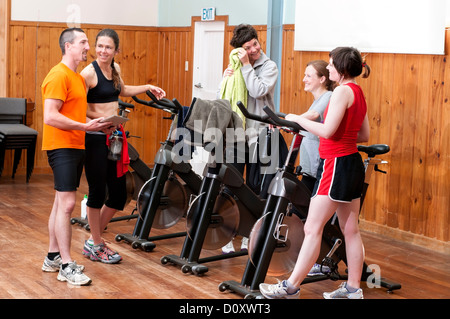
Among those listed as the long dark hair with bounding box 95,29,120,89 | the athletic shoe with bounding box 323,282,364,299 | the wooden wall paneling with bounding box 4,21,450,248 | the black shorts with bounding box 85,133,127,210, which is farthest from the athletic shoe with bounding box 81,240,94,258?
the wooden wall paneling with bounding box 4,21,450,248

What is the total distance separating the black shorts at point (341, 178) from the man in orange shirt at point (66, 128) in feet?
4.36

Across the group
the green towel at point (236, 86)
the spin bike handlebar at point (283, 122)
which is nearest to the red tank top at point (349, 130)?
the spin bike handlebar at point (283, 122)

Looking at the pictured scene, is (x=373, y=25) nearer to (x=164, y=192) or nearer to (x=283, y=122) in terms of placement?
(x=164, y=192)

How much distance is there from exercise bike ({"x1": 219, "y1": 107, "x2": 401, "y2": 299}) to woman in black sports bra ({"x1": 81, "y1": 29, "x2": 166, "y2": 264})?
1.06 metres

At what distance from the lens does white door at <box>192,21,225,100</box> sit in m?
8.13

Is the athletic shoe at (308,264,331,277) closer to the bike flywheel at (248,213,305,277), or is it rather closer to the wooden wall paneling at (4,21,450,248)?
the bike flywheel at (248,213,305,277)

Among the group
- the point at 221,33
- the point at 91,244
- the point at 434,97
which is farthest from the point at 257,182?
the point at 221,33

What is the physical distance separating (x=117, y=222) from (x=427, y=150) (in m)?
2.72

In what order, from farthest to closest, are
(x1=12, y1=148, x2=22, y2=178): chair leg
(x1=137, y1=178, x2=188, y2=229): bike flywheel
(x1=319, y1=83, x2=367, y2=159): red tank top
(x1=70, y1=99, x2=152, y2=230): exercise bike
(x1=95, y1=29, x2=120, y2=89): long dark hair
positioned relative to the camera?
1. (x1=12, y1=148, x2=22, y2=178): chair leg
2. (x1=70, y1=99, x2=152, y2=230): exercise bike
3. (x1=137, y1=178, x2=188, y2=229): bike flywheel
4. (x1=95, y1=29, x2=120, y2=89): long dark hair
5. (x1=319, y1=83, x2=367, y2=159): red tank top

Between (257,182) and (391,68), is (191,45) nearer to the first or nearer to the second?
(391,68)

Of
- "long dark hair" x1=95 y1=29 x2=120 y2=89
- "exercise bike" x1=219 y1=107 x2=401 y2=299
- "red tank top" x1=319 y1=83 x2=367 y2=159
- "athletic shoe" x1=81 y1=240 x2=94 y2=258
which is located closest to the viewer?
"red tank top" x1=319 y1=83 x2=367 y2=159

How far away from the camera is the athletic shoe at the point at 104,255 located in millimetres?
4484

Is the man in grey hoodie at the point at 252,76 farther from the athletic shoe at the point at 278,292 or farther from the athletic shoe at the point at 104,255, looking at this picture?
the athletic shoe at the point at 278,292

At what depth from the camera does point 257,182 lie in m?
4.83
